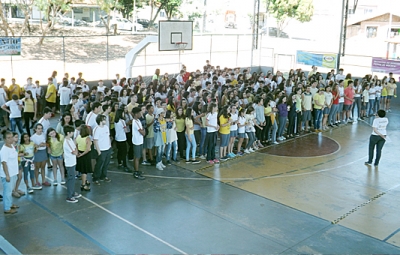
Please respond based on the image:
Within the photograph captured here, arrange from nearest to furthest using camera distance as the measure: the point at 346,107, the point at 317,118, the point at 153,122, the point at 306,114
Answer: the point at 153,122, the point at 306,114, the point at 317,118, the point at 346,107

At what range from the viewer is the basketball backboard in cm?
2278

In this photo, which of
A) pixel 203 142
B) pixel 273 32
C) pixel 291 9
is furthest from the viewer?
pixel 273 32

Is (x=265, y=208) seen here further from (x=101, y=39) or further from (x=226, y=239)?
(x=101, y=39)

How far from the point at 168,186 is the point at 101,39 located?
39033 mm

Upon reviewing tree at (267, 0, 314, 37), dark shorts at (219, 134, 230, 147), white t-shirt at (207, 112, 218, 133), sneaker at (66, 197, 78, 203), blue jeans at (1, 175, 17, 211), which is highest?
tree at (267, 0, 314, 37)

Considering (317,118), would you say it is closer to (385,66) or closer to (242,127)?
(242,127)

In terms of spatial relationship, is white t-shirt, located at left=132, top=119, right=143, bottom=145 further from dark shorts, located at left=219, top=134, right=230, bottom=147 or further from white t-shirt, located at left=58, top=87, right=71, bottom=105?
white t-shirt, located at left=58, top=87, right=71, bottom=105

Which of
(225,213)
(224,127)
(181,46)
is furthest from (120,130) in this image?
(181,46)

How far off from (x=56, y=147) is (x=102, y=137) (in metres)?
1.11

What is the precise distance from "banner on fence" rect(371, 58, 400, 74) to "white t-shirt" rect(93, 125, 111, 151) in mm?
21275

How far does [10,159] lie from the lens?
8.96 metres

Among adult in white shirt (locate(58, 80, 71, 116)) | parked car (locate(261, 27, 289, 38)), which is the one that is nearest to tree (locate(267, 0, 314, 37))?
parked car (locate(261, 27, 289, 38))

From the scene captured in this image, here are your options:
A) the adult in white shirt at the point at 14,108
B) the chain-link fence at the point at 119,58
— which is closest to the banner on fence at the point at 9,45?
the adult in white shirt at the point at 14,108

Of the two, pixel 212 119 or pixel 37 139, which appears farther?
pixel 212 119
